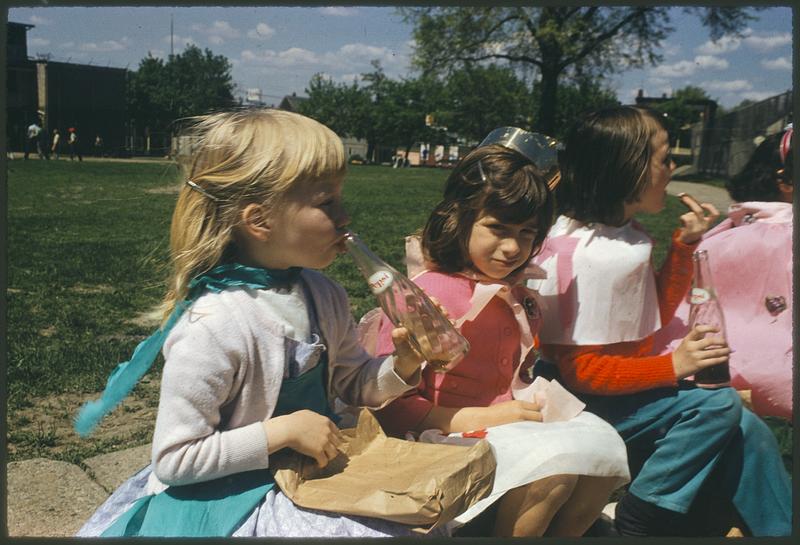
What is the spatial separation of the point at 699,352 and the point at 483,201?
32.4 inches

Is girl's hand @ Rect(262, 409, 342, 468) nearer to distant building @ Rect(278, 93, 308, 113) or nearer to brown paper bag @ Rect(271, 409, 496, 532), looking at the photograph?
brown paper bag @ Rect(271, 409, 496, 532)

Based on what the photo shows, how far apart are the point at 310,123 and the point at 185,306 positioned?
0.56 meters

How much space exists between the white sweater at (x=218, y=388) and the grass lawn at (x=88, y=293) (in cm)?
33

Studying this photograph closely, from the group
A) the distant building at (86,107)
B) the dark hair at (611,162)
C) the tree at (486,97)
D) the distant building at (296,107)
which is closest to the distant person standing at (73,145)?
the distant building at (86,107)

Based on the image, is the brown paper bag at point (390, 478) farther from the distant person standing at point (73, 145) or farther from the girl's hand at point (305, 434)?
the distant person standing at point (73, 145)

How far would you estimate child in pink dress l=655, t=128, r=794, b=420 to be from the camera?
2879 millimetres

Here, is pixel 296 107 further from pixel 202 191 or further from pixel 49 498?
pixel 49 498

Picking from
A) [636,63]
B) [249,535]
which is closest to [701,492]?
[249,535]

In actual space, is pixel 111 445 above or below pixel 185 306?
below

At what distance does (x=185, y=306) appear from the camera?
6.39 ft

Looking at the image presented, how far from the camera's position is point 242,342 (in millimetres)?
1873

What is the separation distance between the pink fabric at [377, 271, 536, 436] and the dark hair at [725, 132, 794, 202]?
1413 mm

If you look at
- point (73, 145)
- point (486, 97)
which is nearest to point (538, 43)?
point (486, 97)

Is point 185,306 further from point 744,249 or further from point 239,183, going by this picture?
point 744,249
